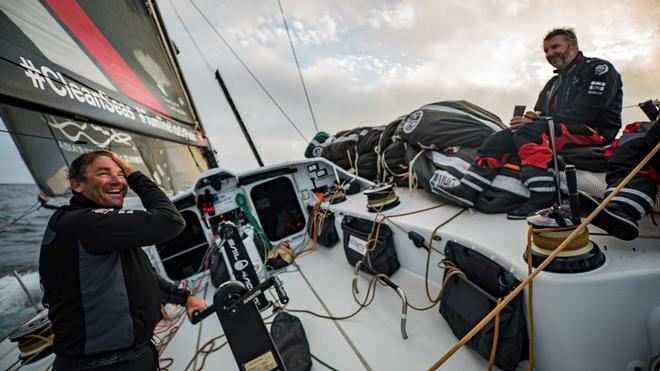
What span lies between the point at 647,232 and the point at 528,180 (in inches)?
13.7

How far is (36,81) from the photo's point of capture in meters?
2.16

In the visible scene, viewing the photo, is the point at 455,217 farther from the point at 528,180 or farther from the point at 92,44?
the point at 92,44

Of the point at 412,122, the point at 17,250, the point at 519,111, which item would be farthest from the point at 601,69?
the point at 17,250

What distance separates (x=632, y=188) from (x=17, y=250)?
11.9 ft

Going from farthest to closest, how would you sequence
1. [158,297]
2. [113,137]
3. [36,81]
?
1. [113,137]
2. [36,81]
3. [158,297]

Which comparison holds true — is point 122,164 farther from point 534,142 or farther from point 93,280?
point 534,142

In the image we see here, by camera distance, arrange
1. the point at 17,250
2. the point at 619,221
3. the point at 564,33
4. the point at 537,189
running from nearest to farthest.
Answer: the point at 619,221, the point at 537,189, the point at 564,33, the point at 17,250

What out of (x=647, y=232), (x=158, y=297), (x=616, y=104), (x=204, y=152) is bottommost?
(x=647, y=232)

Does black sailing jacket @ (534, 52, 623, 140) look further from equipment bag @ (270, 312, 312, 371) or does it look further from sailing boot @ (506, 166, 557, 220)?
equipment bag @ (270, 312, 312, 371)

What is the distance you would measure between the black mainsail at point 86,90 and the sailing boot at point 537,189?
11.6 feet

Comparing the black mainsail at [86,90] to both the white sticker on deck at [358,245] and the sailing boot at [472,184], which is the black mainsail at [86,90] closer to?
the white sticker on deck at [358,245]

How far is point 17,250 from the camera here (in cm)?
186

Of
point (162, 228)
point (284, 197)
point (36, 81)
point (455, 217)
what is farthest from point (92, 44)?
point (455, 217)

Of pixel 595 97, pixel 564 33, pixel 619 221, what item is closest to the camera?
pixel 619 221
